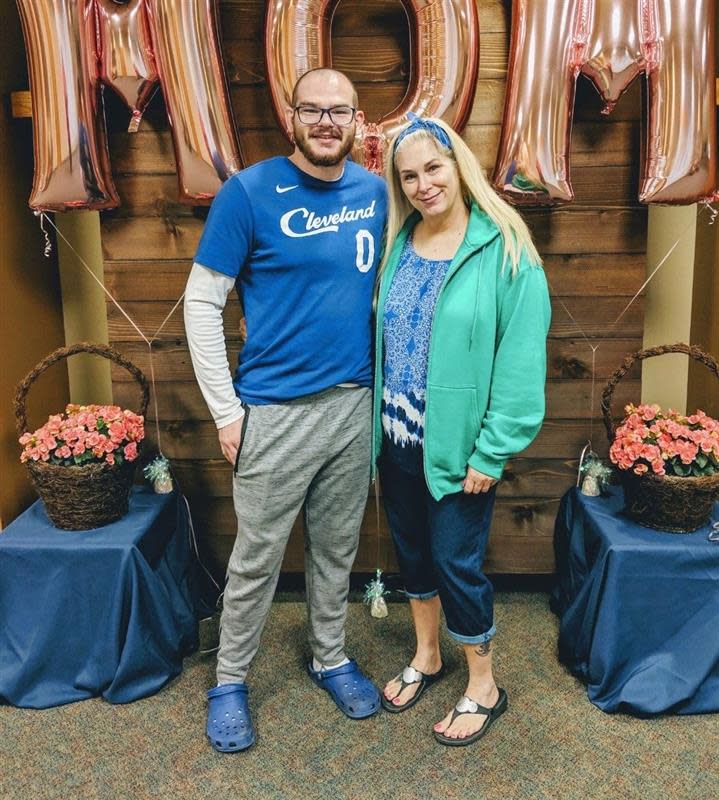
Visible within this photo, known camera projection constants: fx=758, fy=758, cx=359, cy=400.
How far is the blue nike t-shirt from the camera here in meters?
1.73

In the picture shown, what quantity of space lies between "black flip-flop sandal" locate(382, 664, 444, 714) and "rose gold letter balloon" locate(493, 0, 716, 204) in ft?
4.43

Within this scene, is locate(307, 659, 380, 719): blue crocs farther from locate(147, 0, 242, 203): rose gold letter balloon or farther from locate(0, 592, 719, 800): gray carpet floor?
locate(147, 0, 242, 203): rose gold letter balloon

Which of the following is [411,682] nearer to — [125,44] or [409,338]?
[409,338]

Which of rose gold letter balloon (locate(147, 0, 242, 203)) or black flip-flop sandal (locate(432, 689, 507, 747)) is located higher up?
rose gold letter balloon (locate(147, 0, 242, 203))

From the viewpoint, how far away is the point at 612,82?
6.79ft

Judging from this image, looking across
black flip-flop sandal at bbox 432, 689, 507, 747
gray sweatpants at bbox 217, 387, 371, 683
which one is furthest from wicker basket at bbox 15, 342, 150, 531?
black flip-flop sandal at bbox 432, 689, 507, 747

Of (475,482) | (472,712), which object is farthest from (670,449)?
(472,712)

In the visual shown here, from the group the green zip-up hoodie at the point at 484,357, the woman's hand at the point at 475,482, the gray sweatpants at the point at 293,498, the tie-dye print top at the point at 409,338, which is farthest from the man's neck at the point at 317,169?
the woman's hand at the point at 475,482

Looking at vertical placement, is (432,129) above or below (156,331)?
above

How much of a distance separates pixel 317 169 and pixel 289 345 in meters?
0.42

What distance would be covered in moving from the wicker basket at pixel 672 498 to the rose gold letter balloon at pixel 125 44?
5.46 feet

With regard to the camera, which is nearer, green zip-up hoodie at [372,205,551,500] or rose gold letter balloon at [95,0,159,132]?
green zip-up hoodie at [372,205,551,500]

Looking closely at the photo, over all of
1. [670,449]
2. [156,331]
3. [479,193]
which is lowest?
[670,449]

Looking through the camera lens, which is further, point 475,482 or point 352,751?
point 352,751
